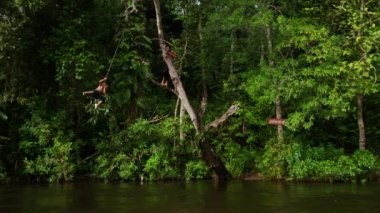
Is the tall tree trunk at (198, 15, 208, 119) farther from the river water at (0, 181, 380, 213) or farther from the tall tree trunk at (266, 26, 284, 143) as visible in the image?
the river water at (0, 181, 380, 213)

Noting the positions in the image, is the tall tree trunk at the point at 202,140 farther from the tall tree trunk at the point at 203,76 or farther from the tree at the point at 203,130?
the tall tree trunk at the point at 203,76

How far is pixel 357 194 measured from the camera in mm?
15367

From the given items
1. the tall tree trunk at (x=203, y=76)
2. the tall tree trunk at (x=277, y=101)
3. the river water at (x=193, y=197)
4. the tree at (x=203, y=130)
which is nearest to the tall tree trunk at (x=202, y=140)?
the tree at (x=203, y=130)

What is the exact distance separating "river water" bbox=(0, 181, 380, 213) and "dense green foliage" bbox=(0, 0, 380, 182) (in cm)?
159

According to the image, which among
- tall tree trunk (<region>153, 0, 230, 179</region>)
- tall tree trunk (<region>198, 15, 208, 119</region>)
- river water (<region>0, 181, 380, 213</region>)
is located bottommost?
river water (<region>0, 181, 380, 213</region>)

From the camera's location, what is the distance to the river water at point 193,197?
13.2 m

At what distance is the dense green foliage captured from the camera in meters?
19.3

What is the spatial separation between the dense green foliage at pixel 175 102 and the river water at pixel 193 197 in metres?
1.59

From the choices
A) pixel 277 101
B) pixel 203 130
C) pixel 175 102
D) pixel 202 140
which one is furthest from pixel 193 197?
pixel 175 102

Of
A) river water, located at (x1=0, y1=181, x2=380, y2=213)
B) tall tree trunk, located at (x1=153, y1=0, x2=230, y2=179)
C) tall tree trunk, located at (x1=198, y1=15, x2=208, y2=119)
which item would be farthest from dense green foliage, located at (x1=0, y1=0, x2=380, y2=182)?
river water, located at (x1=0, y1=181, x2=380, y2=213)

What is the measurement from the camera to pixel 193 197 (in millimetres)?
15305

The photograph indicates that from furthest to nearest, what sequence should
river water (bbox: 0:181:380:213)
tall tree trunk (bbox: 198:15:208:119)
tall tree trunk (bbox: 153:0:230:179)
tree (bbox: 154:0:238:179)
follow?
tall tree trunk (bbox: 198:15:208:119) → tall tree trunk (bbox: 153:0:230:179) → tree (bbox: 154:0:238:179) → river water (bbox: 0:181:380:213)

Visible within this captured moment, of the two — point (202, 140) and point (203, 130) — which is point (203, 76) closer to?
point (203, 130)

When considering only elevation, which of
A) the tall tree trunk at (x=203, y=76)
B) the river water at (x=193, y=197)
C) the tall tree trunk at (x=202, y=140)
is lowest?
the river water at (x=193, y=197)
